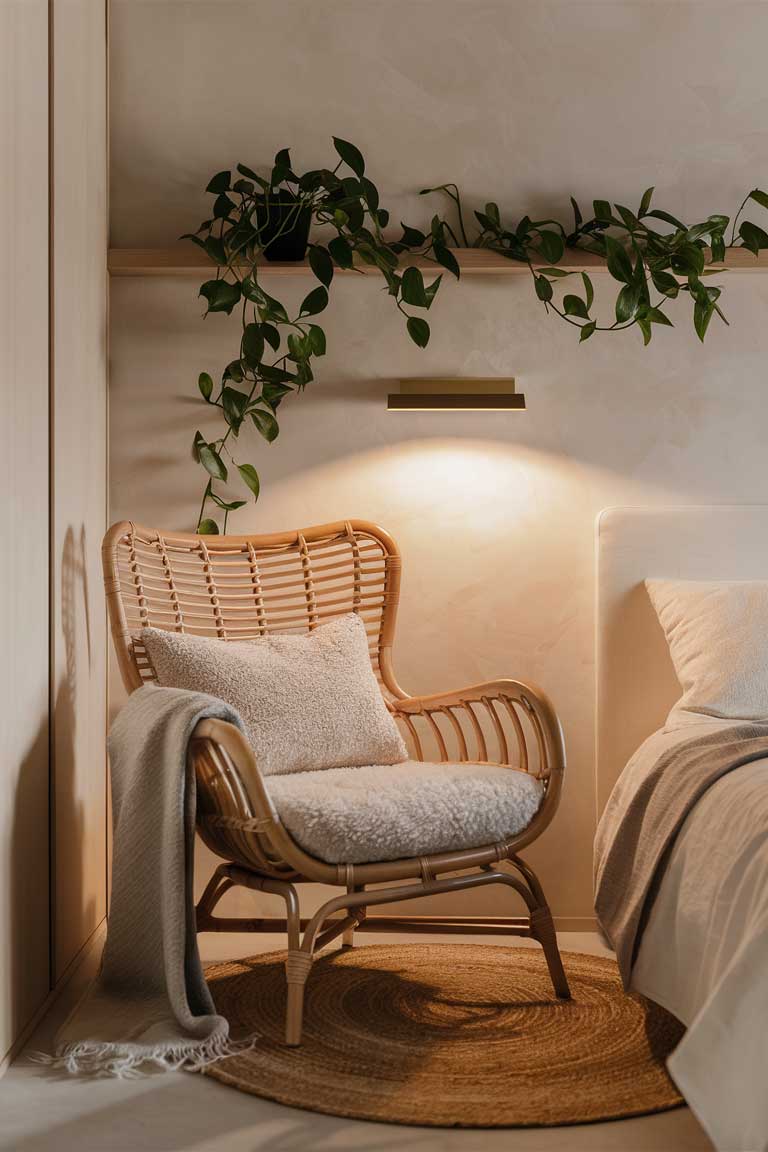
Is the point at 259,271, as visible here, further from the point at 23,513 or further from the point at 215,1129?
the point at 215,1129

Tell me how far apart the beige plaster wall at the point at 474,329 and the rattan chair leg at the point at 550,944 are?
610mm

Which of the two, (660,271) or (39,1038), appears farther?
(660,271)

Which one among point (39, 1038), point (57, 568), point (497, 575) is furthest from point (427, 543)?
point (39, 1038)

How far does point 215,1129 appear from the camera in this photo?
170cm

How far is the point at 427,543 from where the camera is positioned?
2904 mm

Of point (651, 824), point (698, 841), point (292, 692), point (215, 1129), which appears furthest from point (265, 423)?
point (215, 1129)

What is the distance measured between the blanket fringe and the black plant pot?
1.82 m

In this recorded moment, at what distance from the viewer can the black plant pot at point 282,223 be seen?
8.93ft

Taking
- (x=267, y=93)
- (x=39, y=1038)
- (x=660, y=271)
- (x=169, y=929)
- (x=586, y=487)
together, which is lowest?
(x=39, y=1038)

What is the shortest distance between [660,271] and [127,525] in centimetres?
143

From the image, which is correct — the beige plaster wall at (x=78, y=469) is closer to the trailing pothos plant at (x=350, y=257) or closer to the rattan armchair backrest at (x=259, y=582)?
the rattan armchair backrest at (x=259, y=582)

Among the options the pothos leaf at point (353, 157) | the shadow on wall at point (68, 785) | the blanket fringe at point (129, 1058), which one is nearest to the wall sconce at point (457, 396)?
the pothos leaf at point (353, 157)

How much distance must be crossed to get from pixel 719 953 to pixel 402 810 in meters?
0.61

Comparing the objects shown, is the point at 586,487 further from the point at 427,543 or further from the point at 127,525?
the point at 127,525
